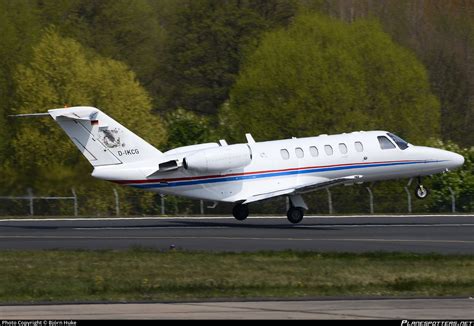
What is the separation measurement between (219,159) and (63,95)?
2670cm

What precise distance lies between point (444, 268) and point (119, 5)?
58706 millimetres

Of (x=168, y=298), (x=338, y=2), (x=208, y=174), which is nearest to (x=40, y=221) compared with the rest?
(x=208, y=174)

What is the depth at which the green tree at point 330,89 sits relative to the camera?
64125 millimetres

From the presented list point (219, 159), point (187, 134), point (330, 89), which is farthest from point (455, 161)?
point (330, 89)

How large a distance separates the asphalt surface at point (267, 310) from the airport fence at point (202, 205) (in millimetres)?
28122

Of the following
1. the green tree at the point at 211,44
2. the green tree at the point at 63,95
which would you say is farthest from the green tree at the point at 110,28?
the green tree at the point at 63,95

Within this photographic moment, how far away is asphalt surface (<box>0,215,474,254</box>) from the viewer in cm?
2997

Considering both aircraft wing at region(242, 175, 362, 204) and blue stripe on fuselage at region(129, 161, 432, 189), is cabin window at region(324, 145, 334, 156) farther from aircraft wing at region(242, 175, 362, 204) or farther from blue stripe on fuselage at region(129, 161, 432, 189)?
aircraft wing at region(242, 175, 362, 204)

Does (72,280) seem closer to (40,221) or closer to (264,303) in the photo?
(264,303)

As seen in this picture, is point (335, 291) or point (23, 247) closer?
point (335, 291)

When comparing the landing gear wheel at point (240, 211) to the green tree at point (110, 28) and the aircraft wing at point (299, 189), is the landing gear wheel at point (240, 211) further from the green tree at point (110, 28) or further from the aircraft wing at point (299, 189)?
the green tree at point (110, 28)

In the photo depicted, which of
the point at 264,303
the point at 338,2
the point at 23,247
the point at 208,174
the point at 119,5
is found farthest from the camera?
the point at 338,2

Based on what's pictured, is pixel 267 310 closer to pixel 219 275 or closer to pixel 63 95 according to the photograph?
pixel 219 275

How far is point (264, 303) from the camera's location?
1883 cm
